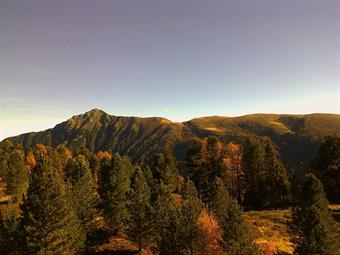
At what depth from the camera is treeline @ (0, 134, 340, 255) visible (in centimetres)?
3228

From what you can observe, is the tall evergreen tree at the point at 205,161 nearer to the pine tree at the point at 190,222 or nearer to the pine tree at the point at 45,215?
the pine tree at the point at 190,222

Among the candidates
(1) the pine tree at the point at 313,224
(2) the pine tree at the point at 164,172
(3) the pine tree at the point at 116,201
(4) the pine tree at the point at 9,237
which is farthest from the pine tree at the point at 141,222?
(1) the pine tree at the point at 313,224

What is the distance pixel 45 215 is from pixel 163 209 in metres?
15.0

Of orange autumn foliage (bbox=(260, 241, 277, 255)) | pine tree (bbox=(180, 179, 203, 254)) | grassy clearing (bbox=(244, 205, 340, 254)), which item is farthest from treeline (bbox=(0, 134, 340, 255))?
grassy clearing (bbox=(244, 205, 340, 254))

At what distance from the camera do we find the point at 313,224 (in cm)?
3170

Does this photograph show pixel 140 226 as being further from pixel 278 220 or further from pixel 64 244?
pixel 278 220

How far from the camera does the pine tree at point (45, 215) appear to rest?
32.4 m

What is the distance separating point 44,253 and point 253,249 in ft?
70.1

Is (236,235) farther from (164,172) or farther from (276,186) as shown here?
(164,172)

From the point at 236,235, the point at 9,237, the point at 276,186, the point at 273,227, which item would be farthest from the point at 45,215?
the point at 276,186

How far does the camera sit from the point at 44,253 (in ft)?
105

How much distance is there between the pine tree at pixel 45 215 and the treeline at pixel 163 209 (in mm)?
99

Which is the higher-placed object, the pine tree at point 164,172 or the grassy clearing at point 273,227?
the pine tree at point 164,172

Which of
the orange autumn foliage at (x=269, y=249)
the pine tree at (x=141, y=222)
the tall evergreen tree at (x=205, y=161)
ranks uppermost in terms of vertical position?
the tall evergreen tree at (x=205, y=161)
